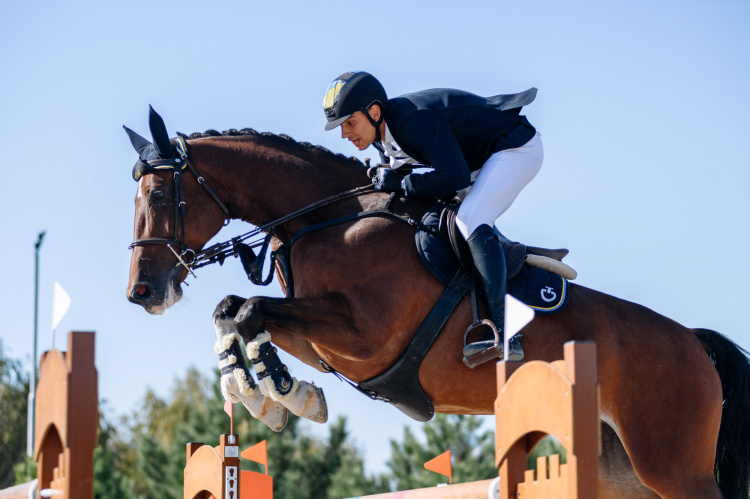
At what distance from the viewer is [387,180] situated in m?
4.64

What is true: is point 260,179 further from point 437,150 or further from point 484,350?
point 484,350

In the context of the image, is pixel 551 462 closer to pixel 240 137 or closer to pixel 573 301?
pixel 573 301

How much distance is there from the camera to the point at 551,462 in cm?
270

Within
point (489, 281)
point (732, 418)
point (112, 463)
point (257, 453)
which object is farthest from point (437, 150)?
point (112, 463)

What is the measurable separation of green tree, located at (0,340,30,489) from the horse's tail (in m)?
20.4

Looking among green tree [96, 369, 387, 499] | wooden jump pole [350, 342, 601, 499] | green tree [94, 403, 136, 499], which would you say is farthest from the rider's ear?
green tree [96, 369, 387, 499]

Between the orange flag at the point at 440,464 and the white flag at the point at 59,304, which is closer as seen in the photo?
the white flag at the point at 59,304

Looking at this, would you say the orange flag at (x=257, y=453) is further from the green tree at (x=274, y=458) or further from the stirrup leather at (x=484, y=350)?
the green tree at (x=274, y=458)

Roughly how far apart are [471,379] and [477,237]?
71 centimetres

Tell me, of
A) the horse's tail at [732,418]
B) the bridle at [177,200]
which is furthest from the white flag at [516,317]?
the horse's tail at [732,418]

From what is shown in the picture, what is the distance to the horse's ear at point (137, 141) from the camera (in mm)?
4848

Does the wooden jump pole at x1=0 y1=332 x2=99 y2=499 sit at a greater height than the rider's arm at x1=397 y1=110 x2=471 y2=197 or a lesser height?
lesser

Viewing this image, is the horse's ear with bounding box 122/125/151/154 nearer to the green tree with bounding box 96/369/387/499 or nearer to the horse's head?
the horse's head

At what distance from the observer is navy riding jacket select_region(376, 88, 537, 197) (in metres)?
4.39
